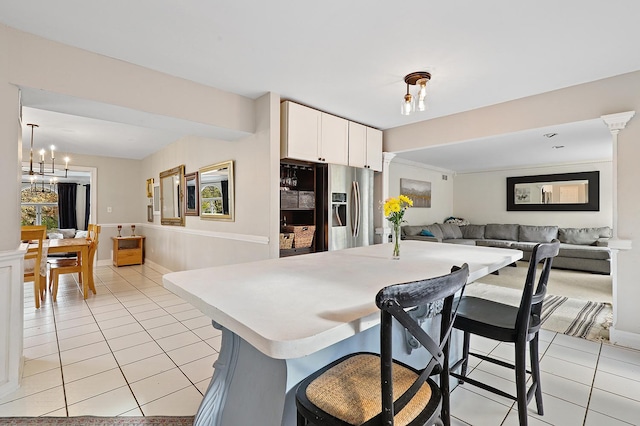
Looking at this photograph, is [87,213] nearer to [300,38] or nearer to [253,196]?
[253,196]

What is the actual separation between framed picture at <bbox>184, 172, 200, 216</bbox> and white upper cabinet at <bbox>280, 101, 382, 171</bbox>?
1987mm

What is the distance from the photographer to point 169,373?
218 cm

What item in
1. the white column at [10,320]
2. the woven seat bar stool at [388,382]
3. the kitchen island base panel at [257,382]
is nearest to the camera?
the woven seat bar stool at [388,382]

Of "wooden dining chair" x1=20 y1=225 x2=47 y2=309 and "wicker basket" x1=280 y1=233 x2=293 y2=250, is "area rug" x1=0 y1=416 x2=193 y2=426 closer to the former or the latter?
"wicker basket" x1=280 y1=233 x2=293 y2=250

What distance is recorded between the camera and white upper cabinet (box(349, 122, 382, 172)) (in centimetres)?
401

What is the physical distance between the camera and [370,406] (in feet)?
2.93

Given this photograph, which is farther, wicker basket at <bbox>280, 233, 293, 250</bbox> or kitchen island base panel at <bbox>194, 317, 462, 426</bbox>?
wicker basket at <bbox>280, 233, 293, 250</bbox>

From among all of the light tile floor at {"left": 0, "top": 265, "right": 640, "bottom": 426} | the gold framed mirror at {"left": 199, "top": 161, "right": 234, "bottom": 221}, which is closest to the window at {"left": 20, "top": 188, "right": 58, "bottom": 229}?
the gold framed mirror at {"left": 199, "top": 161, "right": 234, "bottom": 221}

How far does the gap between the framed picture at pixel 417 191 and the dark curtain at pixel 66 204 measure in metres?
9.99

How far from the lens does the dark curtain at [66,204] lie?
923 centimetres

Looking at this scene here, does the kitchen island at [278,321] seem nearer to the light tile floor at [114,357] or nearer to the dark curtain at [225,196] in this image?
the light tile floor at [114,357]

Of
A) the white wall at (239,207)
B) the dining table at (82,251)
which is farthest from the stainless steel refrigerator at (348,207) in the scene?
the dining table at (82,251)

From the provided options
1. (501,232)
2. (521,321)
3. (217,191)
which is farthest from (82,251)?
(501,232)

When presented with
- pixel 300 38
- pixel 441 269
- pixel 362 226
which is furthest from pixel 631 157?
pixel 300 38
